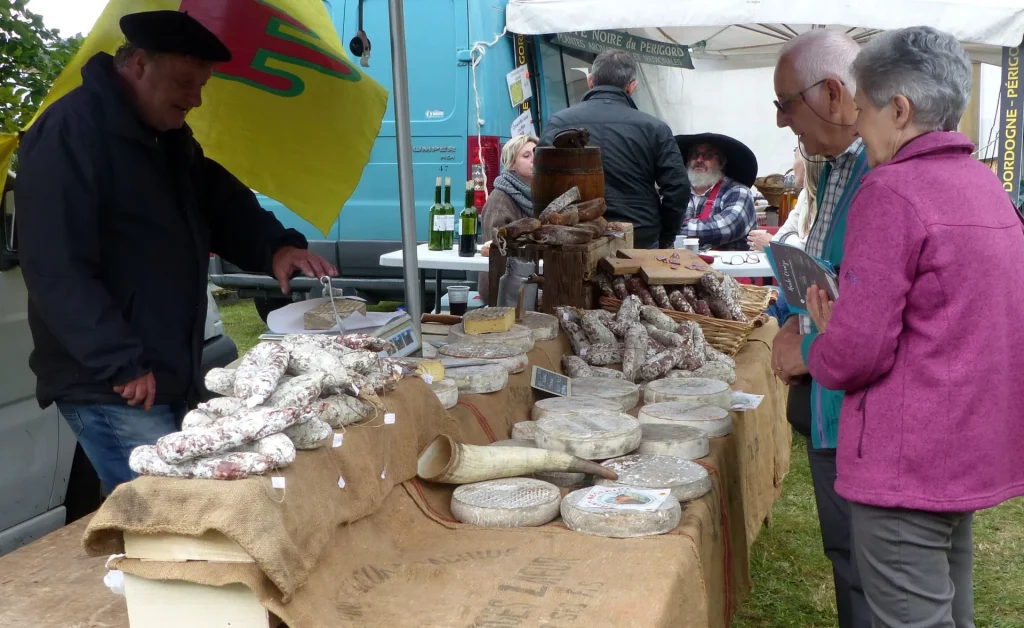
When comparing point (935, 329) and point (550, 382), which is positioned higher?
point (935, 329)

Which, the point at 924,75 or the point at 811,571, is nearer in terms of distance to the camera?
the point at 924,75

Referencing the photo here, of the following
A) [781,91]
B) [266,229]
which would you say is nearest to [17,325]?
[266,229]

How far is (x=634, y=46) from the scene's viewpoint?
9367 mm

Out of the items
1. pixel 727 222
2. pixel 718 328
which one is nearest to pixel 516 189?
pixel 727 222

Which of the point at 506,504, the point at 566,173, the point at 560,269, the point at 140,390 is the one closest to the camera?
the point at 506,504

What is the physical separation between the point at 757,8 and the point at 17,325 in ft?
16.6

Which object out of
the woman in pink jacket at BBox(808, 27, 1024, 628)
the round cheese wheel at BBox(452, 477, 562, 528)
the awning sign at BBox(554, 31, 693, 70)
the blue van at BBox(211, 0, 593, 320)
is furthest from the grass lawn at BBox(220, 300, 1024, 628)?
the awning sign at BBox(554, 31, 693, 70)

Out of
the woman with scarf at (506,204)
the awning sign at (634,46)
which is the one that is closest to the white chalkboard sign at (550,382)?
the woman with scarf at (506,204)

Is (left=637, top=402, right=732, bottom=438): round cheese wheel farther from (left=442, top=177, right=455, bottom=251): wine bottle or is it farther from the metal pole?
(left=442, top=177, right=455, bottom=251): wine bottle

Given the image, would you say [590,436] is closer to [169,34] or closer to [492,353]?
[492,353]

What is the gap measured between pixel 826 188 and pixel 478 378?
1208 mm

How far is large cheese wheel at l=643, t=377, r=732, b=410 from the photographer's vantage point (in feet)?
10.4

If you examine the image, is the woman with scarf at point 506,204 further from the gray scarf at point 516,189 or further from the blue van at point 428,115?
the blue van at point 428,115

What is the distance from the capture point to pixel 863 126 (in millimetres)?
2014
